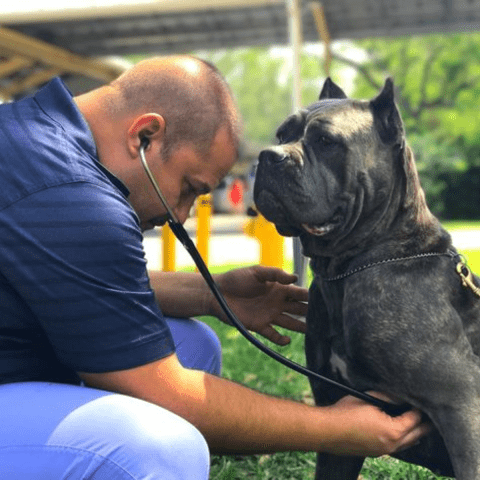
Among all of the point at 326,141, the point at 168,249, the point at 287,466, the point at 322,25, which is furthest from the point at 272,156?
the point at 322,25

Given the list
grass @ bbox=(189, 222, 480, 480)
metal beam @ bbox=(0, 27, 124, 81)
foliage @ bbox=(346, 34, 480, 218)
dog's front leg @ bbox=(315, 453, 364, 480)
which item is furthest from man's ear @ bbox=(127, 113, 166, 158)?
foliage @ bbox=(346, 34, 480, 218)

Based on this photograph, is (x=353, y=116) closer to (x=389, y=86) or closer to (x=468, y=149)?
(x=389, y=86)

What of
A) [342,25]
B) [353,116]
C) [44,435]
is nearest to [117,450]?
[44,435]

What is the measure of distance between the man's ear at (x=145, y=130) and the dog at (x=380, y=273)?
41 cm

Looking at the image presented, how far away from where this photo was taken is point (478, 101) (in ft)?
101

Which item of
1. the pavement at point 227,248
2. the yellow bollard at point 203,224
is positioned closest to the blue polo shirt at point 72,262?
the yellow bollard at point 203,224

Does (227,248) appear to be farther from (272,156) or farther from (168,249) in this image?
(272,156)

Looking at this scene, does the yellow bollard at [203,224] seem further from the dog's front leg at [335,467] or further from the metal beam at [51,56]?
the metal beam at [51,56]

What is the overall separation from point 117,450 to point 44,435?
186 millimetres

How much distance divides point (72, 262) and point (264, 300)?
1.26 metres

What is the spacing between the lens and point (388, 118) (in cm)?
244

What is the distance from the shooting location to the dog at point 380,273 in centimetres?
225

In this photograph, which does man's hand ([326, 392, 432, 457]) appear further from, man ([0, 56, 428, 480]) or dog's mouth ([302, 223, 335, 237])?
dog's mouth ([302, 223, 335, 237])

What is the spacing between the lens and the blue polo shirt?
1930mm
